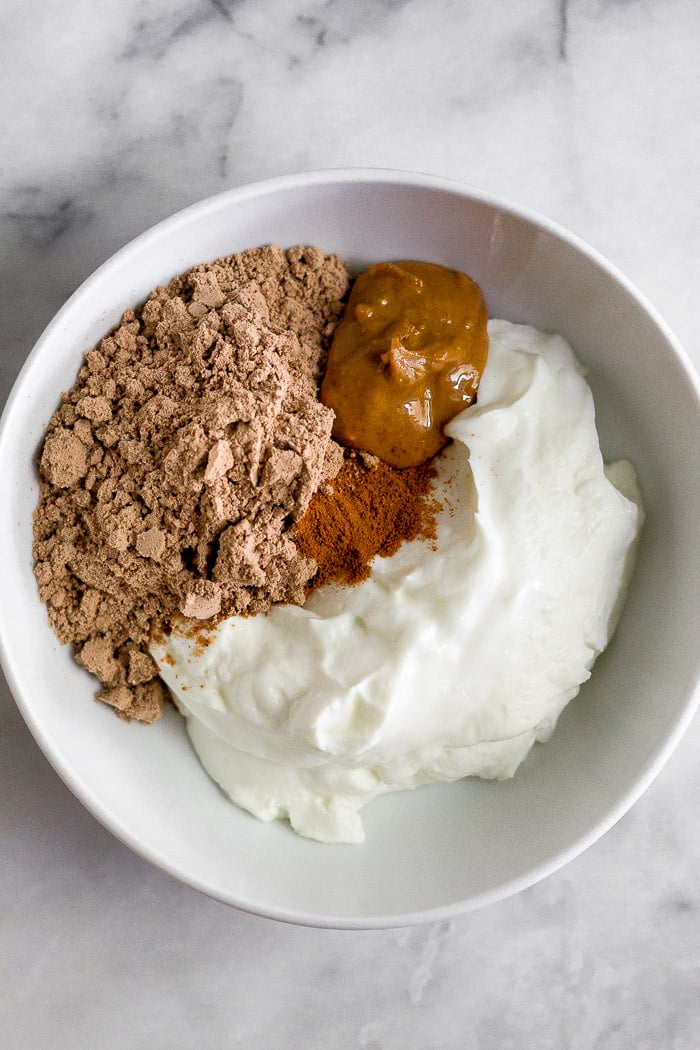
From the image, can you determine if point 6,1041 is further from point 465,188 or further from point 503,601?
point 465,188

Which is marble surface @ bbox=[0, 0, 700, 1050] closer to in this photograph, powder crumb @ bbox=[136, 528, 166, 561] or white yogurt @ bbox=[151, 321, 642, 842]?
white yogurt @ bbox=[151, 321, 642, 842]

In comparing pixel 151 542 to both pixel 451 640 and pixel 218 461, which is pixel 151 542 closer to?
pixel 218 461

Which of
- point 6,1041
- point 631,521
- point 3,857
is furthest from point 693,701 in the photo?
point 6,1041

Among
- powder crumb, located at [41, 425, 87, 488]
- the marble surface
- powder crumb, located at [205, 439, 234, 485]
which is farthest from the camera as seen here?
the marble surface

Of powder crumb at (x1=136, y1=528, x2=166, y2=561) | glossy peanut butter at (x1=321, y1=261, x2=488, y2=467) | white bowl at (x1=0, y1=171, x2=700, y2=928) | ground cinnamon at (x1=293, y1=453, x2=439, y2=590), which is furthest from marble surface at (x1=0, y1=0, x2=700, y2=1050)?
ground cinnamon at (x1=293, y1=453, x2=439, y2=590)

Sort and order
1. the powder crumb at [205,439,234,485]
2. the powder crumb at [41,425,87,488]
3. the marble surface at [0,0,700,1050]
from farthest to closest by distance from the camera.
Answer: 1. the marble surface at [0,0,700,1050]
2. the powder crumb at [41,425,87,488]
3. the powder crumb at [205,439,234,485]

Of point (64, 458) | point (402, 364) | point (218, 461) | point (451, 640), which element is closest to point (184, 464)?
point (218, 461)

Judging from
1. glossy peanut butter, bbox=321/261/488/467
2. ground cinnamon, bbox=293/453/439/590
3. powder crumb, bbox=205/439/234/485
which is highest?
glossy peanut butter, bbox=321/261/488/467

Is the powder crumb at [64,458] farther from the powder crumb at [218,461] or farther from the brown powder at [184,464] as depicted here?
the powder crumb at [218,461]
